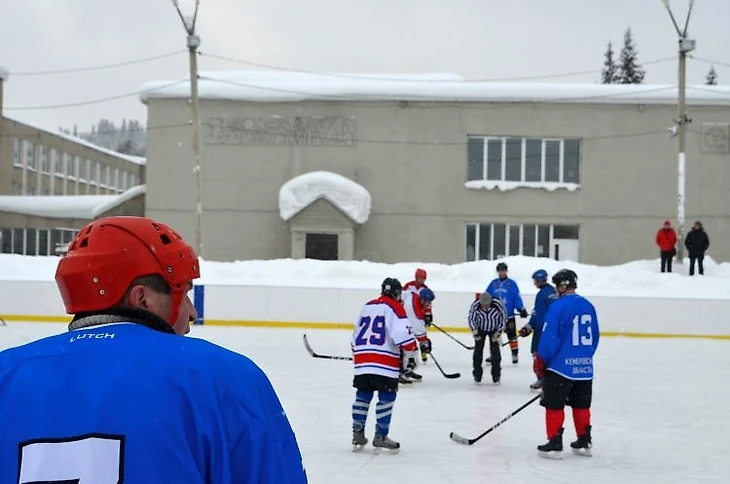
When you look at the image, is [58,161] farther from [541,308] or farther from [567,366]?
[567,366]

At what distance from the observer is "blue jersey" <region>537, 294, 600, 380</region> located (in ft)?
16.9

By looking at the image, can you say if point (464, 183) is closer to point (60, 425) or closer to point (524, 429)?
point (524, 429)

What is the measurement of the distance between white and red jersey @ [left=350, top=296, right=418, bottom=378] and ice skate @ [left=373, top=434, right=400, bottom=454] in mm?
402

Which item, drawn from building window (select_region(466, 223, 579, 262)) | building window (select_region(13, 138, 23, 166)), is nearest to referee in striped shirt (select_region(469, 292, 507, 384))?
building window (select_region(466, 223, 579, 262))

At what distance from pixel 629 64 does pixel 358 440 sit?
143 feet

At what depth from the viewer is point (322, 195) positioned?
1842 centimetres

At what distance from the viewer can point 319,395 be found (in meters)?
7.18

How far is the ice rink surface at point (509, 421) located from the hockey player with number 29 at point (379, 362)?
17 cm

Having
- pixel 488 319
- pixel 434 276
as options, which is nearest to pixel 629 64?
pixel 434 276

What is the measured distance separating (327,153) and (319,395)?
12.4 m

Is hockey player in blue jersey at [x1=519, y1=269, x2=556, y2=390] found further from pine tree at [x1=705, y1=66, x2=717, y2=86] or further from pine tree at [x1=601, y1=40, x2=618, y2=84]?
pine tree at [x1=705, y1=66, x2=717, y2=86]

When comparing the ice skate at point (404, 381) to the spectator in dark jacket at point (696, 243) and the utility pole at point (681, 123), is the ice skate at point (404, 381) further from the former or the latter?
the utility pole at point (681, 123)

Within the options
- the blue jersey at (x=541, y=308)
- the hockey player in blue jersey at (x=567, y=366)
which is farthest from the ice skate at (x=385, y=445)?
the blue jersey at (x=541, y=308)

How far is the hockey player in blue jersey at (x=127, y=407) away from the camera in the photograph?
104 cm
